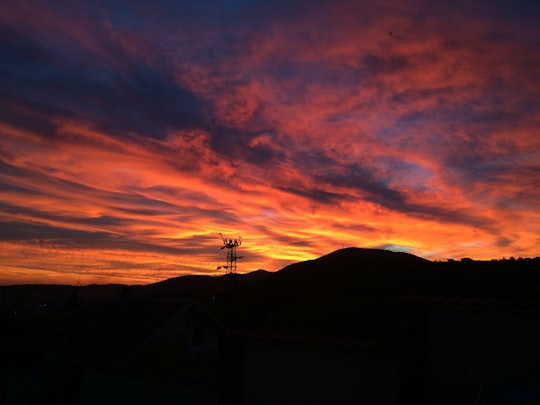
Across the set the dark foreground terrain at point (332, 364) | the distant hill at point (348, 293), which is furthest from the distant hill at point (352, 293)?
the dark foreground terrain at point (332, 364)

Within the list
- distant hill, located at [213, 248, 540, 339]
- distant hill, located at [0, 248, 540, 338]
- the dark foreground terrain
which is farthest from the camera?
distant hill, located at [213, 248, 540, 339]

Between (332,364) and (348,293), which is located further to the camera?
(348,293)

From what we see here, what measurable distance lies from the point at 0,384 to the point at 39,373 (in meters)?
3.25

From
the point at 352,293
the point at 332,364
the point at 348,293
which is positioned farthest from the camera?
the point at 348,293

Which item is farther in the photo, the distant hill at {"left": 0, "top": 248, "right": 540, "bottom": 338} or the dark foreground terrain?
the distant hill at {"left": 0, "top": 248, "right": 540, "bottom": 338}

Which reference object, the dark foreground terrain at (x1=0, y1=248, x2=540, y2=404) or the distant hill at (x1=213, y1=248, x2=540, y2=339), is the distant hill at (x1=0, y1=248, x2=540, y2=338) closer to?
the distant hill at (x1=213, y1=248, x2=540, y2=339)

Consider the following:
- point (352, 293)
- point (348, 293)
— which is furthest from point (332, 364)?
point (348, 293)

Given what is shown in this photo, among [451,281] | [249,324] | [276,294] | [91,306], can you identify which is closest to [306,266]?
[276,294]

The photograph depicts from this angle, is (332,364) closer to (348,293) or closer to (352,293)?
(352,293)

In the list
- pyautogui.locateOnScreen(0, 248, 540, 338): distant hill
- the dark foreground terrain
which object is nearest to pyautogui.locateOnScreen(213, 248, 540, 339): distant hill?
pyautogui.locateOnScreen(0, 248, 540, 338): distant hill

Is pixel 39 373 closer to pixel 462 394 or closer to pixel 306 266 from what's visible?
pixel 462 394

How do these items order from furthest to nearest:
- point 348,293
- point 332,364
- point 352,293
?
point 348,293, point 352,293, point 332,364

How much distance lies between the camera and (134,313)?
29703 millimetres

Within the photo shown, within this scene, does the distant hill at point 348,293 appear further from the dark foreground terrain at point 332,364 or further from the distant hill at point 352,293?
the dark foreground terrain at point 332,364
